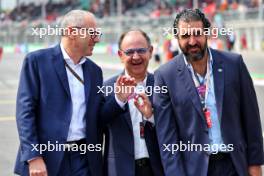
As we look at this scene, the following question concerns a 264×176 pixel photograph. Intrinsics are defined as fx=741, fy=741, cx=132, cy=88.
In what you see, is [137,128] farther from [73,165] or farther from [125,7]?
[125,7]

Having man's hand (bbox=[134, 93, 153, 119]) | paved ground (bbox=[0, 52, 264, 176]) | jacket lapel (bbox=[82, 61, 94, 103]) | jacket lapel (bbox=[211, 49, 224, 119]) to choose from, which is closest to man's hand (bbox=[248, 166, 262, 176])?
jacket lapel (bbox=[211, 49, 224, 119])

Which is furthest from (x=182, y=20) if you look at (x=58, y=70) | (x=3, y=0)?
(x=3, y=0)

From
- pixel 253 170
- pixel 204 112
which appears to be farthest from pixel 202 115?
pixel 253 170

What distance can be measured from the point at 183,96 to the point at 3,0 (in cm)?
7016

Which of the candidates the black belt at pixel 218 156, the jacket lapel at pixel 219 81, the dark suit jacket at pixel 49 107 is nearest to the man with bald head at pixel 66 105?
the dark suit jacket at pixel 49 107

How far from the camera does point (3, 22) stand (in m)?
62.6

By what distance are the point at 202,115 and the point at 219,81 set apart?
25 centimetres

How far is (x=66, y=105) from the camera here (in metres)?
5.02

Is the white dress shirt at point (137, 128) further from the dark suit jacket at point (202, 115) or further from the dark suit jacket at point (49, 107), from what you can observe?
the dark suit jacket at point (202, 115)

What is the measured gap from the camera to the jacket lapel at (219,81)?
464 centimetres

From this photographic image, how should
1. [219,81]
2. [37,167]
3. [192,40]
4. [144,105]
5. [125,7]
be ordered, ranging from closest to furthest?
[192,40]
[219,81]
[37,167]
[144,105]
[125,7]

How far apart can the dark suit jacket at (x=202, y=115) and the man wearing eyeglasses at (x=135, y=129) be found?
0.92 ft

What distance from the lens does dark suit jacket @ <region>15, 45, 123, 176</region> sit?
4926 millimetres

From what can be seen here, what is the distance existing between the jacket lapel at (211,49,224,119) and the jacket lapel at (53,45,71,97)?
3.33 ft
